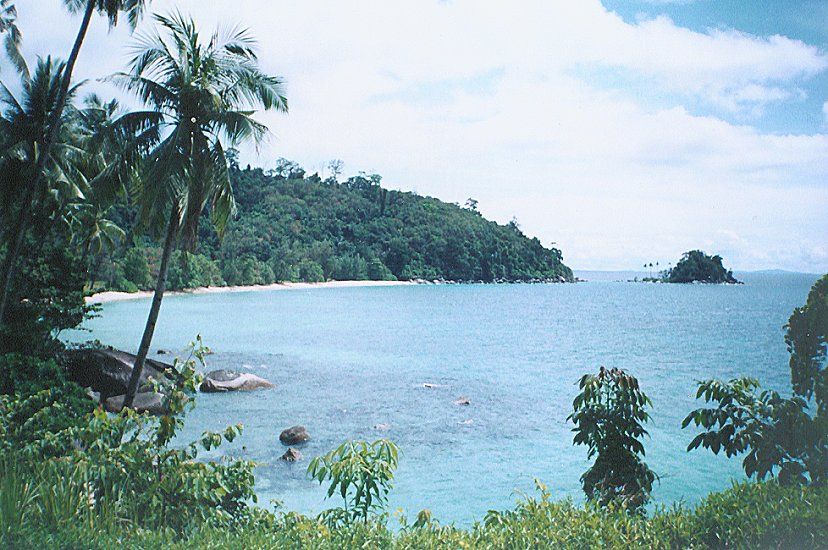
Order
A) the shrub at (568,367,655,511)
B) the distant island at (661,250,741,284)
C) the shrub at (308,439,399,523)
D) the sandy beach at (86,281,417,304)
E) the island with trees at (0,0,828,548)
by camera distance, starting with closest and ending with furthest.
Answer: the island with trees at (0,0,828,548)
the shrub at (308,439,399,523)
the shrub at (568,367,655,511)
the sandy beach at (86,281,417,304)
the distant island at (661,250,741,284)

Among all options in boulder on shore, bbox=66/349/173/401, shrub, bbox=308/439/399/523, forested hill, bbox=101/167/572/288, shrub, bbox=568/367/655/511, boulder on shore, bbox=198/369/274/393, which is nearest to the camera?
shrub, bbox=308/439/399/523

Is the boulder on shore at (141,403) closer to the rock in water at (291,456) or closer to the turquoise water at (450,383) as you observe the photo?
the turquoise water at (450,383)

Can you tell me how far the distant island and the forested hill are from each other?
35.1 meters

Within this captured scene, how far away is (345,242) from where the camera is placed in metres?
115

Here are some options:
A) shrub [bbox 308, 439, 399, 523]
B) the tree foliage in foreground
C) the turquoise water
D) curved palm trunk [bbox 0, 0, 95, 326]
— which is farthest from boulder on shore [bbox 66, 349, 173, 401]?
the tree foliage in foreground

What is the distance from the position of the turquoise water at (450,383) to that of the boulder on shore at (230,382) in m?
0.62

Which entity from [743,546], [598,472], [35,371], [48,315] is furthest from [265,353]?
[743,546]

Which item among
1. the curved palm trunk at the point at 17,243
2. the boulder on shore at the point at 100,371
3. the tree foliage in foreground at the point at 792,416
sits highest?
the curved palm trunk at the point at 17,243

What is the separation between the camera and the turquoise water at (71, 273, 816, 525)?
1369cm

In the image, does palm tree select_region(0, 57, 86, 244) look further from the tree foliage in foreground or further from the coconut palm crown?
the tree foliage in foreground

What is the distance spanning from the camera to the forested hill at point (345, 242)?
81.1m

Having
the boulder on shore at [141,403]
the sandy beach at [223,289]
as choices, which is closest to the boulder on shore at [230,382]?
the boulder on shore at [141,403]

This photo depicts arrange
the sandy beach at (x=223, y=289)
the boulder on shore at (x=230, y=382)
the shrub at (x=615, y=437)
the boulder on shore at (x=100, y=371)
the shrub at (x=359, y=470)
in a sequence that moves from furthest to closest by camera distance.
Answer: the sandy beach at (x=223, y=289)
the boulder on shore at (x=230, y=382)
the boulder on shore at (x=100, y=371)
the shrub at (x=615, y=437)
the shrub at (x=359, y=470)

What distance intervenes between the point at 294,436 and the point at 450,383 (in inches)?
414
